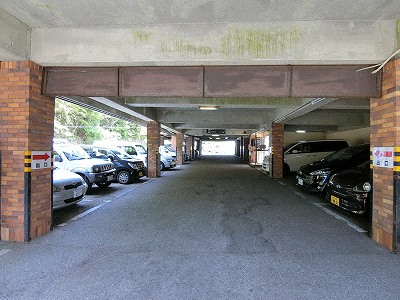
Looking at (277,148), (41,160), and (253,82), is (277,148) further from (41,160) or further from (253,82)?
(41,160)

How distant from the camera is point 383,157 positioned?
472 centimetres

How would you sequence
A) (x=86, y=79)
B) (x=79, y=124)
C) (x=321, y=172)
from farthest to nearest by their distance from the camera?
(x=79, y=124) < (x=321, y=172) < (x=86, y=79)

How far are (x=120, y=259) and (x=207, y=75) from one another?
3.20 meters

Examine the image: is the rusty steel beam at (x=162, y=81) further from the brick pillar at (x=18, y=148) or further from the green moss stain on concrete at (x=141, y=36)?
the brick pillar at (x=18, y=148)

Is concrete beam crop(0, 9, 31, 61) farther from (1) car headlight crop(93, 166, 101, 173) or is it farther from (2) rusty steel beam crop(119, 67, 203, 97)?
(1) car headlight crop(93, 166, 101, 173)

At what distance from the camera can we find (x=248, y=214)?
6.77m

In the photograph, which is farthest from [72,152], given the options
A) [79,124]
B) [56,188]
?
[79,124]

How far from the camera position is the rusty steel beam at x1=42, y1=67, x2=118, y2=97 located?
5.17 metres

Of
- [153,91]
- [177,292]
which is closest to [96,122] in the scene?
[153,91]

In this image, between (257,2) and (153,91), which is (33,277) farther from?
(257,2)

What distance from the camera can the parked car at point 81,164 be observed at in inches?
368

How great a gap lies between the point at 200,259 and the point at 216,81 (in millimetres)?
2853

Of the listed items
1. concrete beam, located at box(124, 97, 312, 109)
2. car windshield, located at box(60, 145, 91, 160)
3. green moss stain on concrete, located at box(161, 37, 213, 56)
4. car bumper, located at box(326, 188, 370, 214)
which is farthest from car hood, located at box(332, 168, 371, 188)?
car windshield, located at box(60, 145, 91, 160)

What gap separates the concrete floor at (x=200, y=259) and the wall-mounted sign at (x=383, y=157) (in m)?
1.30
